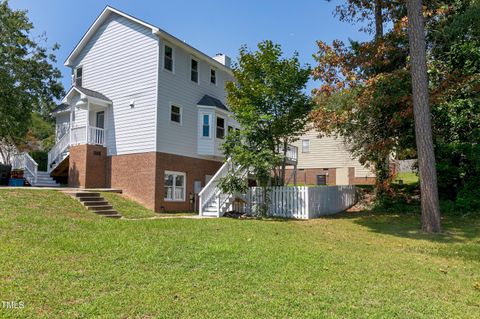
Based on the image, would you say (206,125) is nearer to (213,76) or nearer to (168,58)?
(213,76)

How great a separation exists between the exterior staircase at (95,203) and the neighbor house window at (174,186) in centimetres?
316

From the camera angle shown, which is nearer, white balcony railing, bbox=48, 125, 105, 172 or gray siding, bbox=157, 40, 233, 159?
gray siding, bbox=157, 40, 233, 159

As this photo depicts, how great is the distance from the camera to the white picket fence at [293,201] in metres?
14.5

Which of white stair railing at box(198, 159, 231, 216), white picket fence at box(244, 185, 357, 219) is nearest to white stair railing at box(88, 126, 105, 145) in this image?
white stair railing at box(198, 159, 231, 216)

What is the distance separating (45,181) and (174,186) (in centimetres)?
701

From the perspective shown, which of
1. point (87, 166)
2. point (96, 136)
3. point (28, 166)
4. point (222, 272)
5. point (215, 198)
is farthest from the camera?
point (28, 166)

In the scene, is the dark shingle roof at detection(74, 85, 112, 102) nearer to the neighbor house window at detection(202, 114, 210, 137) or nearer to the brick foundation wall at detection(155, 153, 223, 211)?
the brick foundation wall at detection(155, 153, 223, 211)

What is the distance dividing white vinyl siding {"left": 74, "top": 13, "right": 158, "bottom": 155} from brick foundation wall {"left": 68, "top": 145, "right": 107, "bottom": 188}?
67 cm

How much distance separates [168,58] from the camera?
55.0ft

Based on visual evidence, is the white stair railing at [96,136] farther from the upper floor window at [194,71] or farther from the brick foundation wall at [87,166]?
the upper floor window at [194,71]

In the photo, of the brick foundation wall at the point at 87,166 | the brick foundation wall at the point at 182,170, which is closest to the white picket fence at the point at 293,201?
the brick foundation wall at the point at 182,170

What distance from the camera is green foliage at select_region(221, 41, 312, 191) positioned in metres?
15.0

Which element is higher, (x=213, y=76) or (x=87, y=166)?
(x=213, y=76)

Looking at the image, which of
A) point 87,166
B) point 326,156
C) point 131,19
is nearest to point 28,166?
point 87,166
